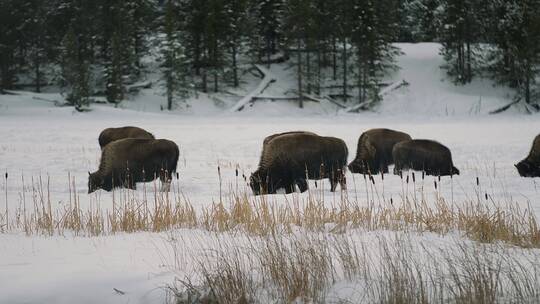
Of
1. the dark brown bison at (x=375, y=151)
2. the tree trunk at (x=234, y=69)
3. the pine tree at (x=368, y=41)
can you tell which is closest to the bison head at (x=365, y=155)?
the dark brown bison at (x=375, y=151)

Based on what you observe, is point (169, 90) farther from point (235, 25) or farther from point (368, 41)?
point (368, 41)

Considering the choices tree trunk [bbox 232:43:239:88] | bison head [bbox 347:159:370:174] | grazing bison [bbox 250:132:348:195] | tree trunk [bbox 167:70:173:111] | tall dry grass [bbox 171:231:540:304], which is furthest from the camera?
tree trunk [bbox 232:43:239:88]

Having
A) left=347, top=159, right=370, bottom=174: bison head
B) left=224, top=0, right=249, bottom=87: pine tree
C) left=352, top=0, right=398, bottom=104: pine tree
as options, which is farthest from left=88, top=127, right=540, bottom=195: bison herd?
left=224, top=0, right=249, bottom=87: pine tree

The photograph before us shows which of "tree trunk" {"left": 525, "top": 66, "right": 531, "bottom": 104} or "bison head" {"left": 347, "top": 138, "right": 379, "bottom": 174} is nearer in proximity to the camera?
"bison head" {"left": 347, "top": 138, "right": 379, "bottom": 174}

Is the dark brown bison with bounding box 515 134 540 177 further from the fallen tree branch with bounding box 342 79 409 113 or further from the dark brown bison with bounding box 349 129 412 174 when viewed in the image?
the fallen tree branch with bounding box 342 79 409 113

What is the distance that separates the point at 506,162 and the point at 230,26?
29907mm

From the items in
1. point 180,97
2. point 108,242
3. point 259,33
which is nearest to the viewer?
point 108,242

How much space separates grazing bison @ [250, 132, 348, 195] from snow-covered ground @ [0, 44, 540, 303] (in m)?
0.69

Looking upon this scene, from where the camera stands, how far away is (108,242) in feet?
15.8

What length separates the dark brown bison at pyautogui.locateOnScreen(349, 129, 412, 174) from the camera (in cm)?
1265

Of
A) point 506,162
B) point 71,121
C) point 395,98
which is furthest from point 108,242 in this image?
point 395,98

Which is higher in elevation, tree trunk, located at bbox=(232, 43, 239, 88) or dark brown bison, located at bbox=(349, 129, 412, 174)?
tree trunk, located at bbox=(232, 43, 239, 88)

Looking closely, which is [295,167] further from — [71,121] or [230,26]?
[230,26]

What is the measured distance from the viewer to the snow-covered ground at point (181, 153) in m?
3.64
